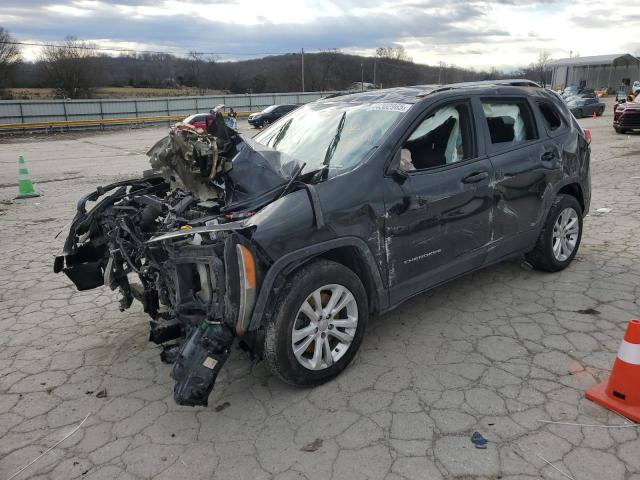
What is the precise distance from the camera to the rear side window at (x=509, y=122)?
4.25 meters

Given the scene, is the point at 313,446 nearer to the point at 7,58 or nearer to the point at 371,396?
the point at 371,396

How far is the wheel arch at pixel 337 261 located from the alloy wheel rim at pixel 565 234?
2326 mm

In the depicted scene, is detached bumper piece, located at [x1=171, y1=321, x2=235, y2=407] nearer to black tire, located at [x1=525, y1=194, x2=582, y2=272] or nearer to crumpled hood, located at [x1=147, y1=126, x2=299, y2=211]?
crumpled hood, located at [x1=147, y1=126, x2=299, y2=211]

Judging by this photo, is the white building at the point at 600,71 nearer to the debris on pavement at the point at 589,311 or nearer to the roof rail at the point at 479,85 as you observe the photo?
the roof rail at the point at 479,85

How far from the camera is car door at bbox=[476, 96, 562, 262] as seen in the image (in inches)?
165

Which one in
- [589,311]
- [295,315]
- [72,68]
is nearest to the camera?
[295,315]

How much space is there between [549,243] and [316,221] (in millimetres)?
2819

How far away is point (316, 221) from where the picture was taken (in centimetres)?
309

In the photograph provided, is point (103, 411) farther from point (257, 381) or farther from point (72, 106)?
point (72, 106)

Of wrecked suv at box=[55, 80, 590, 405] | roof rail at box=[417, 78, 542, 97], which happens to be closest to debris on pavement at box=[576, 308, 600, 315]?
wrecked suv at box=[55, 80, 590, 405]

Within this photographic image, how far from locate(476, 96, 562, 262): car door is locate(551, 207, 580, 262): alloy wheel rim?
38cm

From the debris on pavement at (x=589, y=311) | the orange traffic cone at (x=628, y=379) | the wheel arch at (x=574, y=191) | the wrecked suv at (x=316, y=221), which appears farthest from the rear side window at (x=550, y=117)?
the orange traffic cone at (x=628, y=379)

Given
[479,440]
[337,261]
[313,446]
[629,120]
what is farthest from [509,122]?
[629,120]

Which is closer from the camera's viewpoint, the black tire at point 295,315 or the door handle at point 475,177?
the black tire at point 295,315
